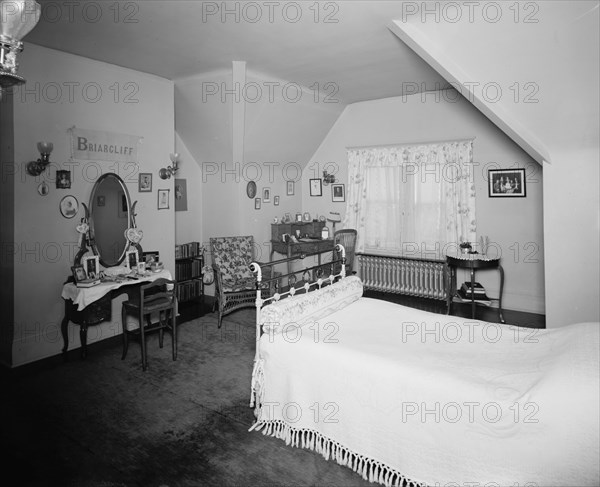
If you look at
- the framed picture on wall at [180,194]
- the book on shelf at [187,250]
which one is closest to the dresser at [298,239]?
the book on shelf at [187,250]

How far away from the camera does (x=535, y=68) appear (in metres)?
3.73

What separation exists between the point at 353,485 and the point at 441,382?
0.84 metres

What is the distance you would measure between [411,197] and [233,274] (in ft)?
10.3

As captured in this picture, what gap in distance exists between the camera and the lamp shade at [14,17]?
5.09 feet

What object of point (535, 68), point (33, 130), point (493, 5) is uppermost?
point (493, 5)

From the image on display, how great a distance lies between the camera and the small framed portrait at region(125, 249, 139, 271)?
5.03m

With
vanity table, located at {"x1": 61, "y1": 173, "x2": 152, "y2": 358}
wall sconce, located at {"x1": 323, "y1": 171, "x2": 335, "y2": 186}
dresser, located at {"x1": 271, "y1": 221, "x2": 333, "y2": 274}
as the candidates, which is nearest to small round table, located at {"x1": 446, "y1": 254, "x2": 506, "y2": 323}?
dresser, located at {"x1": 271, "y1": 221, "x2": 333, "y2": 274}

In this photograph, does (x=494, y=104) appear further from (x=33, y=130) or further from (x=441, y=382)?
(x=33, y=130)

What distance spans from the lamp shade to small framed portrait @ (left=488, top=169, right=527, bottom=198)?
19.1ft

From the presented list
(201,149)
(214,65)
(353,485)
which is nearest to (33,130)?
(214,65)

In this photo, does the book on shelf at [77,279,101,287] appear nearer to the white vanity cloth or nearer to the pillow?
the white vanity cloth

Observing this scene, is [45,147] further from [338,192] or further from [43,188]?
[338,192]

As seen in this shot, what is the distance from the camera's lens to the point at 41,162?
4227mm

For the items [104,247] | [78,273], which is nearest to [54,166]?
[104,247]
